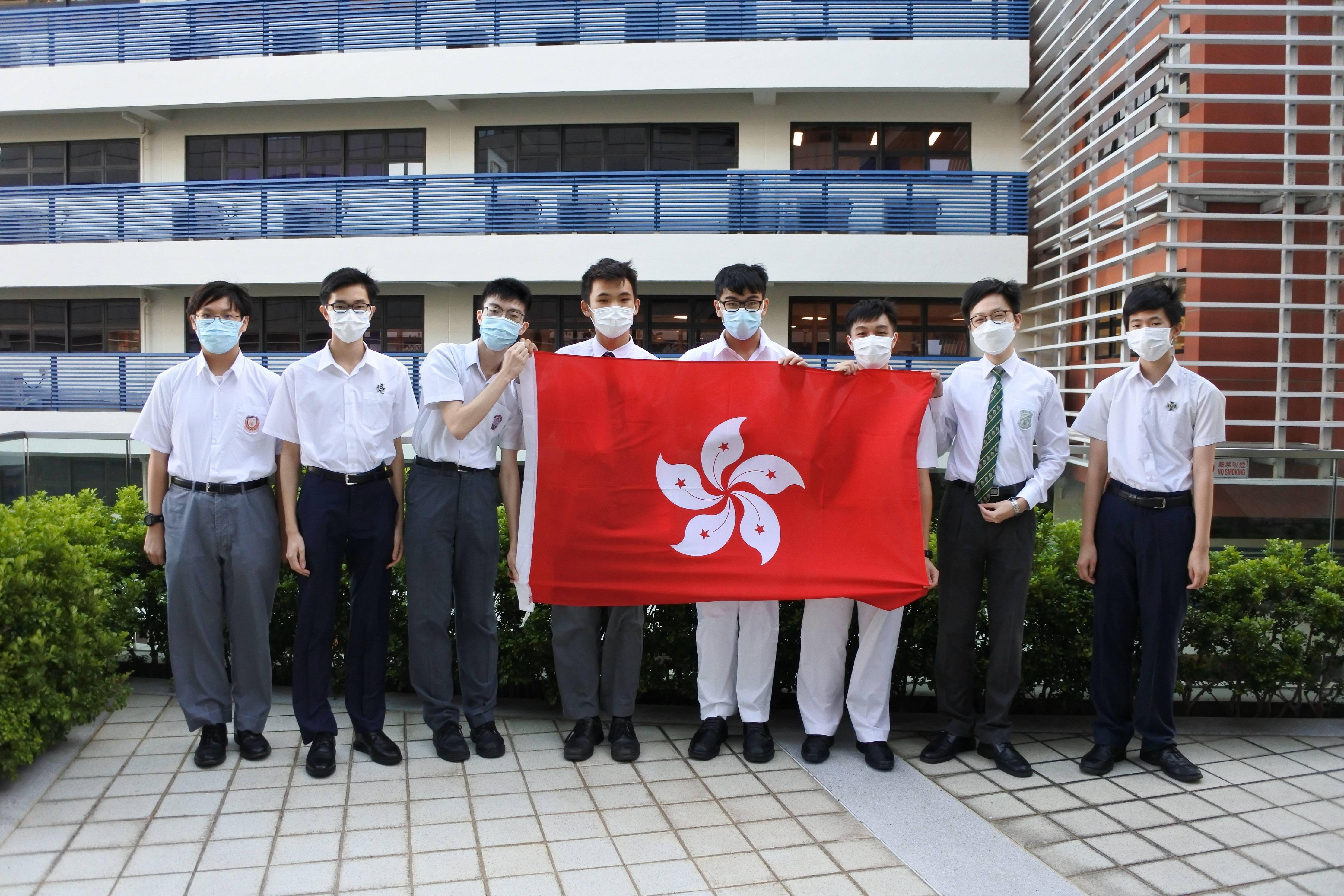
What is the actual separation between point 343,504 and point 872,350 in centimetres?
262

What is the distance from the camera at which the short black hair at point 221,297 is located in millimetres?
4270

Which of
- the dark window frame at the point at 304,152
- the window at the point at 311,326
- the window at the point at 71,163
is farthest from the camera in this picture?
the window at the point at 71,163

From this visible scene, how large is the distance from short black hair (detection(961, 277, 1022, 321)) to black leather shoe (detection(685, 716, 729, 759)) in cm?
237

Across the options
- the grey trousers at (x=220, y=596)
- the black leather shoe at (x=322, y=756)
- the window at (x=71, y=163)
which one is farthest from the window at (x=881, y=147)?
the black leather shoe at (x=322, y=756)

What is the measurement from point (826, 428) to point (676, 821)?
198 centimetres

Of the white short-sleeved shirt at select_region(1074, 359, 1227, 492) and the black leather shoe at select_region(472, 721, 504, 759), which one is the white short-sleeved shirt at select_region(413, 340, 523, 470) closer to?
the black leather shoe at select_region(472, 721, 504, 759)

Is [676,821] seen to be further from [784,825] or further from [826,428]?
[826,428]

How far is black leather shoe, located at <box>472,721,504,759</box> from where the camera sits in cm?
439

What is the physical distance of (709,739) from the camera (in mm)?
4477

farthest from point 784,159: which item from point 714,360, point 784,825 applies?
point 784,825

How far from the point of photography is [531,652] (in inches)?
193

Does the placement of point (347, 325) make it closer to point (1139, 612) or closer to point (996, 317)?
point (996, 317)

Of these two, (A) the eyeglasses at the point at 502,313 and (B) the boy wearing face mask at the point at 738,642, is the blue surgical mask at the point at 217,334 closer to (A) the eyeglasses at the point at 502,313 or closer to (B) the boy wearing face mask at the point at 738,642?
(A) the eyeglasses at the point at 502,313

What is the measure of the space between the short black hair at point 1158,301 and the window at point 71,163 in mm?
20875
